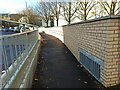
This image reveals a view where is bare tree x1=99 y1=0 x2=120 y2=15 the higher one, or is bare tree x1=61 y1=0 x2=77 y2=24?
bare tree x1=61 y1=0 x2=77 y2=24

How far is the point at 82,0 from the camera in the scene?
70.5 feet

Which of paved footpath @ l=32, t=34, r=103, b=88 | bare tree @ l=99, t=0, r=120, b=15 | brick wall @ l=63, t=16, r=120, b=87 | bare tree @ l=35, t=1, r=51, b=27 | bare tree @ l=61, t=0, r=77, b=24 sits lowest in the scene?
paved footpath @ l=32, t=34, r=103, b=88

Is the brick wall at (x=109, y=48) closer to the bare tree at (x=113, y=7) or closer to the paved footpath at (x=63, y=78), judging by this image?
the paved footpath at (x=63, y=78)

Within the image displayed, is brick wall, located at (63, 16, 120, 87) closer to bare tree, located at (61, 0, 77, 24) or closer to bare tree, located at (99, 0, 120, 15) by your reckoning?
bare tree, located at (99, 0, 120, 15)

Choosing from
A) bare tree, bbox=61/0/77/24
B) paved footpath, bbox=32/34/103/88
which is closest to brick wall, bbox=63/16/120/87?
paved footpath, bbox=32/34/103/88

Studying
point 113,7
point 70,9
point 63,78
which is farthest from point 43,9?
point 63,78

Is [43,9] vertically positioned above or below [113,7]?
above

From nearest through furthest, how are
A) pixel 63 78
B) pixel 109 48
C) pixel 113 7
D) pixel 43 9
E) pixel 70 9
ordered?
pixel 109 48, pixel 63 78, pixel 113 7, pixel 70 9, pixel 43 9

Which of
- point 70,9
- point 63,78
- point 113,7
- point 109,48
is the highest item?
point 70,9

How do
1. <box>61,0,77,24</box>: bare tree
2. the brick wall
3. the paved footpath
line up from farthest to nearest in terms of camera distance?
1. <box>61,0,77,24</box>: bare tree
2. the paved footpath
3. the brick wall

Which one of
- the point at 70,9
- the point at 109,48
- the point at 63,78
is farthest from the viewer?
the point at 70,9

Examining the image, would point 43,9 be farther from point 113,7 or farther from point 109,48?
point 109,48

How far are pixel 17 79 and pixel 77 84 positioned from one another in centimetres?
203

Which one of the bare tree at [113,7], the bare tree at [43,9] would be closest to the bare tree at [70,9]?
the bare tree at [113,7]
